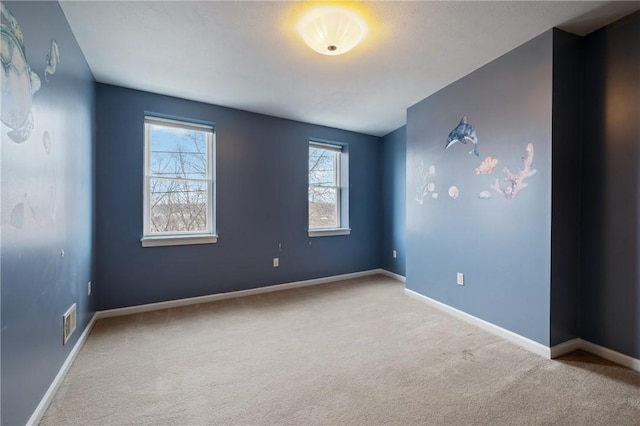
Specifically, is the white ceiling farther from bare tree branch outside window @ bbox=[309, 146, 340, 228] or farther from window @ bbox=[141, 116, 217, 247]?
bare tree branch outside window @ bbox=[309, 146, 340, 228]

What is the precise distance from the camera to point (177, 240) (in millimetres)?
3221

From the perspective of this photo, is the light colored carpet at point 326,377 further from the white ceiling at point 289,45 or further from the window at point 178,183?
the white ceiling at point 289,45

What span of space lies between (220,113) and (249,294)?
7.62 ft

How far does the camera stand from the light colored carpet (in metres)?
1.52

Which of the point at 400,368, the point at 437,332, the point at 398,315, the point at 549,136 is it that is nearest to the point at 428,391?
the point at 400,368

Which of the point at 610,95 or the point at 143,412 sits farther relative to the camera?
the point at 610,95

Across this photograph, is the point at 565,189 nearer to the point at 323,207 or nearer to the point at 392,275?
the point at 392,275

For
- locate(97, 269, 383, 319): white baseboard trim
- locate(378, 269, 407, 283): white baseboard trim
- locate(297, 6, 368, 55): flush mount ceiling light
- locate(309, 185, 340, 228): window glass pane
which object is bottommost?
locate(97, 269, 383, 319): white baseboard trim

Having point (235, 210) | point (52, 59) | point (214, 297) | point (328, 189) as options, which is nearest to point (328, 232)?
point (328, 189)

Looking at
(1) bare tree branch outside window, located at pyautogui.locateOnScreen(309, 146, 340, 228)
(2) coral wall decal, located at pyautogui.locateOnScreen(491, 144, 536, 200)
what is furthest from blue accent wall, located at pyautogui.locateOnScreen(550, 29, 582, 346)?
(1) bare tree branch outside window, located at pyautogui.locateOnScreen(309, 146, 340, 228)

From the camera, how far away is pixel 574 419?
1.49 meters

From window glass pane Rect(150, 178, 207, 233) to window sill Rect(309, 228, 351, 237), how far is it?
1.49 metres

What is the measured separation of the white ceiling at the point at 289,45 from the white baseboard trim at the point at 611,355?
239cm

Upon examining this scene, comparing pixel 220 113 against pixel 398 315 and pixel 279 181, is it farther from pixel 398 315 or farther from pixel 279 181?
pixel 398 315
